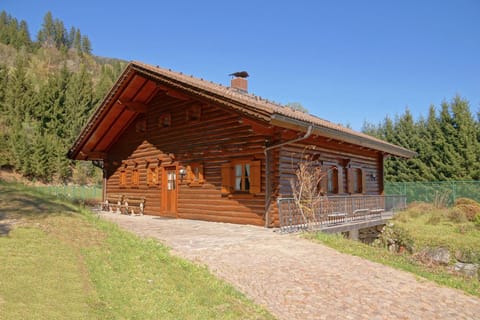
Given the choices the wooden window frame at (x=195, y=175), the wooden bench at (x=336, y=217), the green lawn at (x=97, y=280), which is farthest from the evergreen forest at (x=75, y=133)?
the green lawn at (x=97, y=280)

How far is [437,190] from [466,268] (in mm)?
13164

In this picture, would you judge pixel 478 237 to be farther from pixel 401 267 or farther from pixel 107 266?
pixel 107 266

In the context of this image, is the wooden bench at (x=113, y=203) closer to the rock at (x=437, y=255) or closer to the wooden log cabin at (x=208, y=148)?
the wooden log cabin at (x=208, y=148)

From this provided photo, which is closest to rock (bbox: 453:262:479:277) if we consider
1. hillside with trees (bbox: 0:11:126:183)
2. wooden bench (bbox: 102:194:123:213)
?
wooden bench (bbox: 102:194:123:213)

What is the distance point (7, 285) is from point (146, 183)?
12449mm

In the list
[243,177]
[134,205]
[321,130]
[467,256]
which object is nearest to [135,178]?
[134,205]

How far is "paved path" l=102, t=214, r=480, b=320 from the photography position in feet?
15.5

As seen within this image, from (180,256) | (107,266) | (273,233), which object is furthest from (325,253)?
(107,266)

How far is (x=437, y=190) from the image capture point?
2255 centimetres

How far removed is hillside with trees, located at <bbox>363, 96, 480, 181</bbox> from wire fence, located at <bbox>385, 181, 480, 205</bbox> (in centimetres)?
244

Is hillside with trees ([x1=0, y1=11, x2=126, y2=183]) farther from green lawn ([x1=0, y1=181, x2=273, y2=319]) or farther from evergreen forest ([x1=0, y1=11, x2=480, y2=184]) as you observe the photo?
green lawn ([x1=0, y1=181, x2=273, y2=319])

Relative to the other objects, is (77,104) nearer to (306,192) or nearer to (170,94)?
(170,94)

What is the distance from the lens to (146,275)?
5.41 meters

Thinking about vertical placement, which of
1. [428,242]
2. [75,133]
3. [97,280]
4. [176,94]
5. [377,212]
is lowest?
[428,242]
